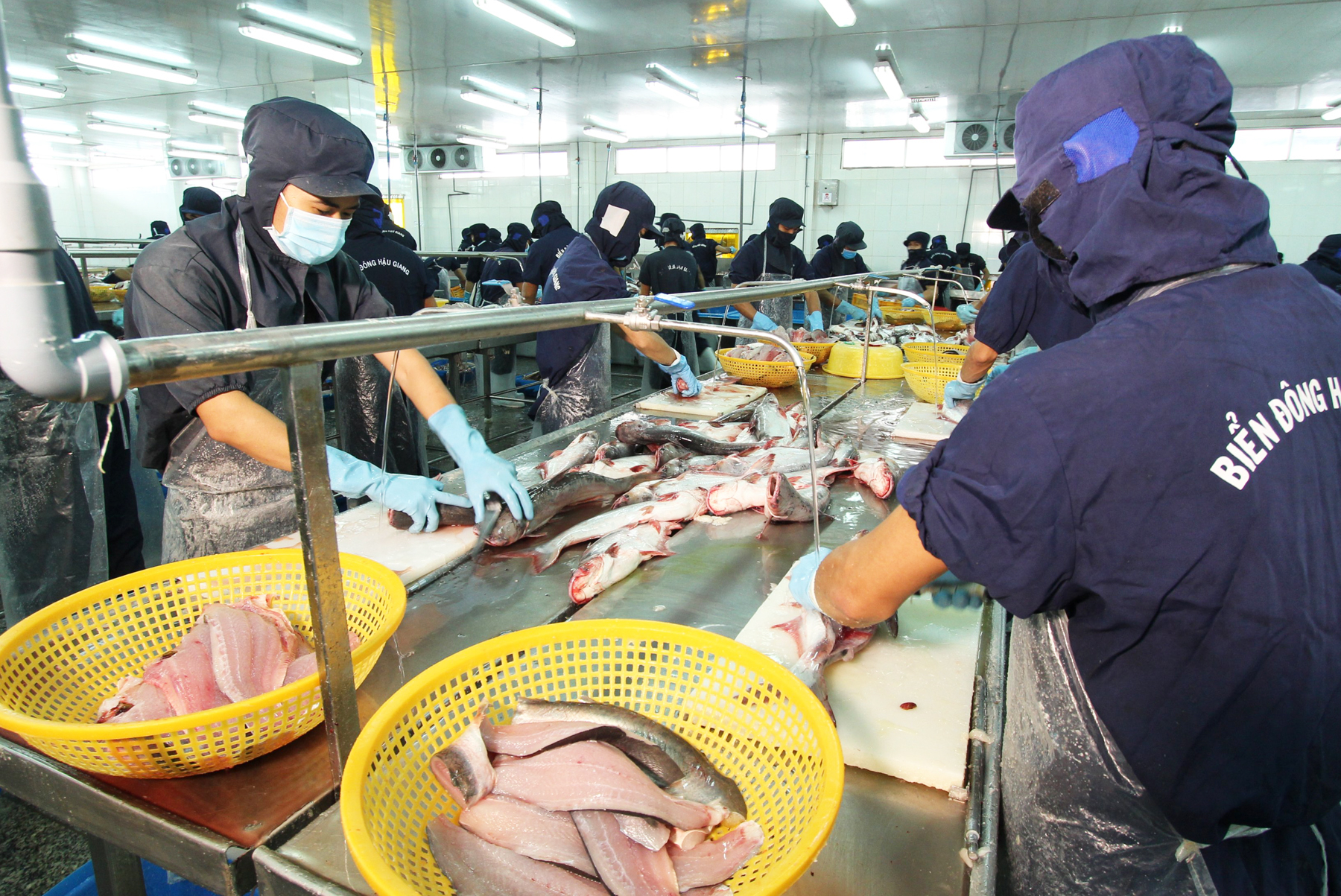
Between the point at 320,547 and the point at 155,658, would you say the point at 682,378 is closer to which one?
the point at 155,658

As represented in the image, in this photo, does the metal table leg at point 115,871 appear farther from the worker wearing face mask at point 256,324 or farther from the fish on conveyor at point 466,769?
the fish on conveyor at point 466,769

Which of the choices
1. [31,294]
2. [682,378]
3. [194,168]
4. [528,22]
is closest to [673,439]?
[682,378]

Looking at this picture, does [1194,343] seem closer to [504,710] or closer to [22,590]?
[504,710]

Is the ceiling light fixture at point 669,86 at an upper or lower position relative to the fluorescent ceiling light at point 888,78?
upper

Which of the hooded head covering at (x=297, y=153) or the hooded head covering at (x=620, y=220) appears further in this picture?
the hooded head covering at (x=620, y=220)

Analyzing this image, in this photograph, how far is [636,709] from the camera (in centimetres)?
145

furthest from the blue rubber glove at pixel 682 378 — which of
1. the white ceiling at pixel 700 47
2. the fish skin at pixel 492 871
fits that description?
the white ceiling at pixel 700 47

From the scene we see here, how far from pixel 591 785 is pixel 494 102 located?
49.0 ft

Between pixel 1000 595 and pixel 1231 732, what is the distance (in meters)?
0.41

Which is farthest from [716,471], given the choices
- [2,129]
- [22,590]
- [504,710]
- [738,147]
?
[738,147]

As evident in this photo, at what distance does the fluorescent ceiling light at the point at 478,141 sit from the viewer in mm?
18891

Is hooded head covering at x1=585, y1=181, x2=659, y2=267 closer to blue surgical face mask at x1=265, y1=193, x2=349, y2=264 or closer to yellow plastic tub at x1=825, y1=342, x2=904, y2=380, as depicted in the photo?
yellow plastic tub at x1=825, y1=342, x2=904, y2=380

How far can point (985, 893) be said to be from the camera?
3.89 ft

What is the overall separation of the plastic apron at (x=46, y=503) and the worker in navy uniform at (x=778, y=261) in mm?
5685
